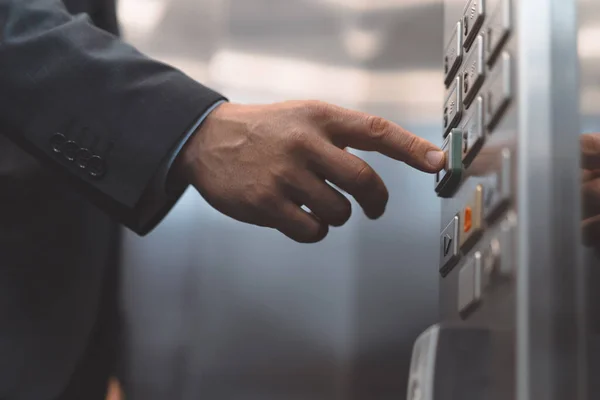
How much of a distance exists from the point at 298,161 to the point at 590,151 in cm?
27

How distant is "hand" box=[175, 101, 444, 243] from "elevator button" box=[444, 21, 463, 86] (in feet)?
0.20

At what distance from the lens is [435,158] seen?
27.0 inches

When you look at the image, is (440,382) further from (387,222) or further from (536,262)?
(387,222)

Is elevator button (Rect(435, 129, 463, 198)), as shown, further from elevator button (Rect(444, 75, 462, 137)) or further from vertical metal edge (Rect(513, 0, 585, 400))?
vertical metal edge (Rect(513, 0, 585, 400))

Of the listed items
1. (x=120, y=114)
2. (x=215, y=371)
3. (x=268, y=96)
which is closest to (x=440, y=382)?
(x=120, y=114)

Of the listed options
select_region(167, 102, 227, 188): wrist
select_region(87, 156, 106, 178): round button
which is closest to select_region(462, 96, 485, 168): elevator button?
select_region(167, 102, 227, 188): wrist

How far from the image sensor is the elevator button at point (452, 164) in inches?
24.7

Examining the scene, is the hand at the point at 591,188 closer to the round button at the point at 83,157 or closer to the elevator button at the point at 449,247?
the elevator button at the point at 449,247

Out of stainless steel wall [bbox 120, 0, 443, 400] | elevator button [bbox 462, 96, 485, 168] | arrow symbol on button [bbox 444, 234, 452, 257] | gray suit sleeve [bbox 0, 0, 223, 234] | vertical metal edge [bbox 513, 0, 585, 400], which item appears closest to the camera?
vertical metal edge [bbox 513, 0, 585, 400]

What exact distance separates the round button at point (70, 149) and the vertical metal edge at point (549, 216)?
483mm

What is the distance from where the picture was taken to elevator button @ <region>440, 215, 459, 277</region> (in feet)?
2.06

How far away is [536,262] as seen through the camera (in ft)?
1.50

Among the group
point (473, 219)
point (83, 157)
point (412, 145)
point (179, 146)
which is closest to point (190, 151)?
point (179, 146)

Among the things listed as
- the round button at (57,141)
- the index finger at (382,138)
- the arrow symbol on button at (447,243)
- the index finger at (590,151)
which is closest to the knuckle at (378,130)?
the index finger at (382,138)
